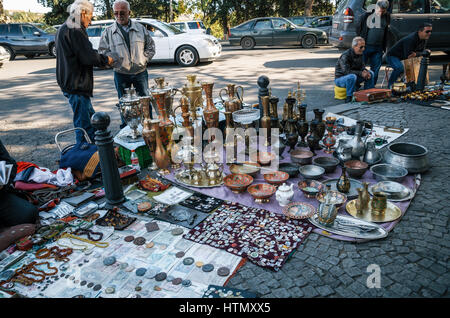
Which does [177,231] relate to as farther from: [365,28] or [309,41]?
[309,41]

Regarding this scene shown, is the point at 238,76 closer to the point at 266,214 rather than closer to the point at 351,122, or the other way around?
the point at 351,122

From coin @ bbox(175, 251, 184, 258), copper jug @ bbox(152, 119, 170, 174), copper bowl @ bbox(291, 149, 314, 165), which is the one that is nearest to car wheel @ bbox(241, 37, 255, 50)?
copper bowl @ bbox(291, 149, 314, 165)

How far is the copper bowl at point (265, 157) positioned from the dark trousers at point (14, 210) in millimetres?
2321

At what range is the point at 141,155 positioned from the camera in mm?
3883

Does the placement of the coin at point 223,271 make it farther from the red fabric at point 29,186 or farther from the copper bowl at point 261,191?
the red fabric at point 29,186

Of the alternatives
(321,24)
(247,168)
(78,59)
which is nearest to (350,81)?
(247,168)

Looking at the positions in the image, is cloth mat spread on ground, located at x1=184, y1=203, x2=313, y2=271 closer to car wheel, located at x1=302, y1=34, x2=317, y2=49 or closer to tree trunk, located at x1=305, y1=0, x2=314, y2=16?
car wheel, located at x1=302, y1=34, x2=317, y2=49

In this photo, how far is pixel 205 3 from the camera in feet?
78.1

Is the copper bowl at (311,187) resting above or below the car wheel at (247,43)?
below

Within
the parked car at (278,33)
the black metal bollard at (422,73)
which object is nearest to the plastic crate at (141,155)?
the black metal bollard at (422,73)

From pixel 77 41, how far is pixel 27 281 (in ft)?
9.03

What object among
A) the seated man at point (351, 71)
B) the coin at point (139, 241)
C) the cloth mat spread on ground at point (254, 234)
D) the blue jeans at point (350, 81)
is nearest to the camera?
the cloth mat spread on ground at point (254, 234)

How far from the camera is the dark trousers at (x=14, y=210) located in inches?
106

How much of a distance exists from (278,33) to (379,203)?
12.7m
